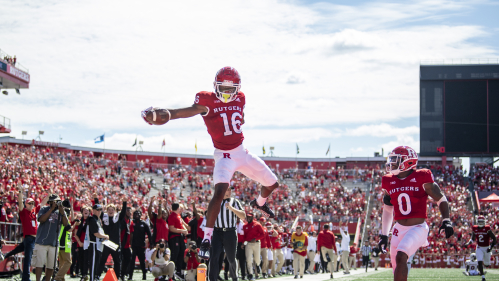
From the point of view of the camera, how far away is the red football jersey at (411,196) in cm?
786

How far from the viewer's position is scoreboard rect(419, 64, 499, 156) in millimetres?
41656

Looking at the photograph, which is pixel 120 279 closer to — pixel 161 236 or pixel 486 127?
pixel 161 236

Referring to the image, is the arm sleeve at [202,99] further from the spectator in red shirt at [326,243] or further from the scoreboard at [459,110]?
the scoreboard at [459,110]

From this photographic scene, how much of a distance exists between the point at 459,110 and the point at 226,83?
127 feet

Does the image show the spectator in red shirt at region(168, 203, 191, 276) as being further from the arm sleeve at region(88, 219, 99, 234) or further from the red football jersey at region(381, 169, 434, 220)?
the red football jersey at region(381, 169, 434, 220)

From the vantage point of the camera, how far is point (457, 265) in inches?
1225

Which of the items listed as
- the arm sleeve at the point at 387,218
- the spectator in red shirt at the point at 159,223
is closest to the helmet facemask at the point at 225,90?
the arm sleeve at the point at 387,218

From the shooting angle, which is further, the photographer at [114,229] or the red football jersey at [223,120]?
the photographer at [114,229]

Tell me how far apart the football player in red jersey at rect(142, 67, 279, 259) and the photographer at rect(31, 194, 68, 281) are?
223 inches

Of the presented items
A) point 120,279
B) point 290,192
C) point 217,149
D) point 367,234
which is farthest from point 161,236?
point 290,192

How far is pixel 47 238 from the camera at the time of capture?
1187cm

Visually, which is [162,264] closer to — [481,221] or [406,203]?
[406,203]

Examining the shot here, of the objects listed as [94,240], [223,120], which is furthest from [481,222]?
[223,120]

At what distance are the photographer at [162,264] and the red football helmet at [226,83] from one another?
6.13 meters
